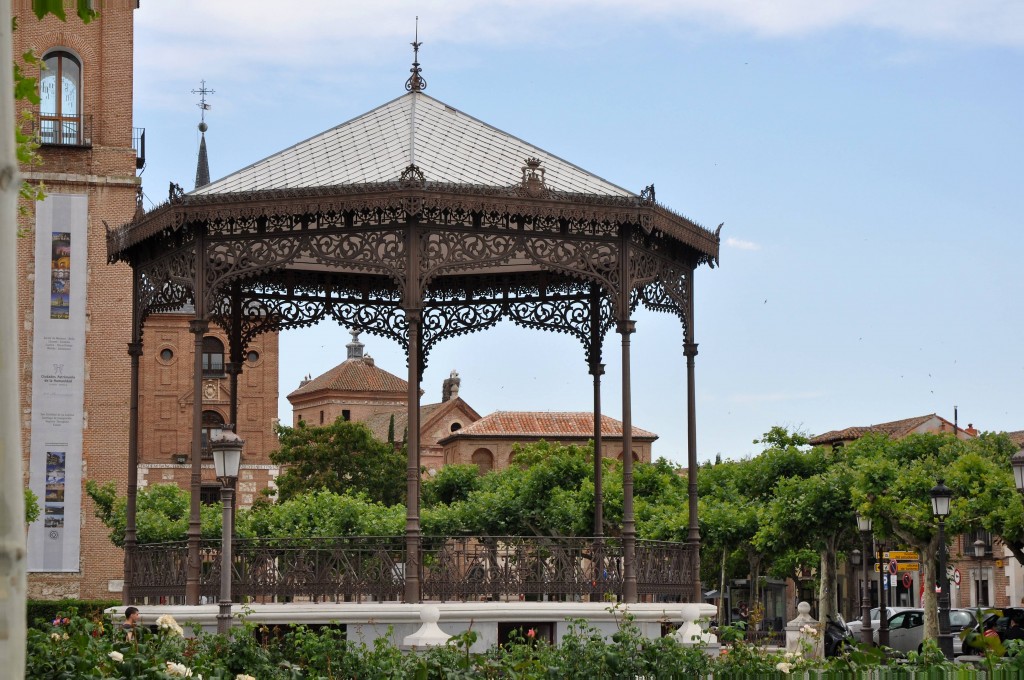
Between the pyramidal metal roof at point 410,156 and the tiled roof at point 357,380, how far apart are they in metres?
95.6

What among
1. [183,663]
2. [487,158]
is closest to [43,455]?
[487,158]

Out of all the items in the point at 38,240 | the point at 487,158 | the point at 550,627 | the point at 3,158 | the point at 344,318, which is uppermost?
the point at 38,240

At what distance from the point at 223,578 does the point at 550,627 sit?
3617 millimetres


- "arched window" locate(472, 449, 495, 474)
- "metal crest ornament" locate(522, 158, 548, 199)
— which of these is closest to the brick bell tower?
"metal crest ornament" locate(522, 158, 548, 199)

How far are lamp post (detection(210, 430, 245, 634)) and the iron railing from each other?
23.0 inches

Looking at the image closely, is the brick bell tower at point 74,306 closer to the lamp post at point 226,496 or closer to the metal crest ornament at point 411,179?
the lamp post at point 226,496

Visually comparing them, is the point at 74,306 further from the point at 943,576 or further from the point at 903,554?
the point at 903,554

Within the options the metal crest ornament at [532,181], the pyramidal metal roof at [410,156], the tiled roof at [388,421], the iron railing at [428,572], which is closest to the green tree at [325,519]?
the pyramidal metal roof at [410,156]

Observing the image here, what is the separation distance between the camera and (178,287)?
1794cm

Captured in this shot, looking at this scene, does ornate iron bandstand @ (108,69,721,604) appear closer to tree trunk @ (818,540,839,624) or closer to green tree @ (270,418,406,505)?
tree trunk @ (818,540,839,624)

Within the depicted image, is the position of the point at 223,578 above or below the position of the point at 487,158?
below

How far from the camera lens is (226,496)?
1589 cm

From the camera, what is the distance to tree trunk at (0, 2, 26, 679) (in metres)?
3.53

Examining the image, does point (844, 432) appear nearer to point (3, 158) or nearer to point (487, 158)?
point (487, 158)
